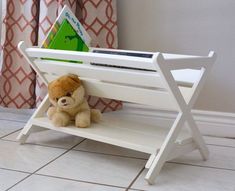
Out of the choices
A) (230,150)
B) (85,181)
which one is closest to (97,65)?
(85,181)

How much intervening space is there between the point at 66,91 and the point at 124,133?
0.22 meters

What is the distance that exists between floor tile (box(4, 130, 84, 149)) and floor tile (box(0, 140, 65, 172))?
43 millimetres

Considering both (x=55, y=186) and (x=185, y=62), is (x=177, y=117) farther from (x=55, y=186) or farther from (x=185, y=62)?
(x=55, y=186)

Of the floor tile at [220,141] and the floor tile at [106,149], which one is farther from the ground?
the floor tile at [106,149]

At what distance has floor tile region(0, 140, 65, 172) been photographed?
3.60 feet

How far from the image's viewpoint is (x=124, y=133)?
1.12 m

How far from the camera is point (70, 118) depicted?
48.1 inches

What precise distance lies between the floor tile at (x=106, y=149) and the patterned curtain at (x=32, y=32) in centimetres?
20

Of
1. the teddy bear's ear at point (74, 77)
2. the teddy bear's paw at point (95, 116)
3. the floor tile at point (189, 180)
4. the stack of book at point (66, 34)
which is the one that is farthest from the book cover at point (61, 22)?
the floor tile at point (189, 180)

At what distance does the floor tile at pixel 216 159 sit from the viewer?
1.14m

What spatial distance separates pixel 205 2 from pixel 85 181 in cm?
79

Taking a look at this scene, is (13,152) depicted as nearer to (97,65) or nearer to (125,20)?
(97,65)

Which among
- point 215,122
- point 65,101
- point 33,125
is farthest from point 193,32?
point 33,125

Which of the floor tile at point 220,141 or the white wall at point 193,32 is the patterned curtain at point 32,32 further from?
the floor tile at point 220,141
